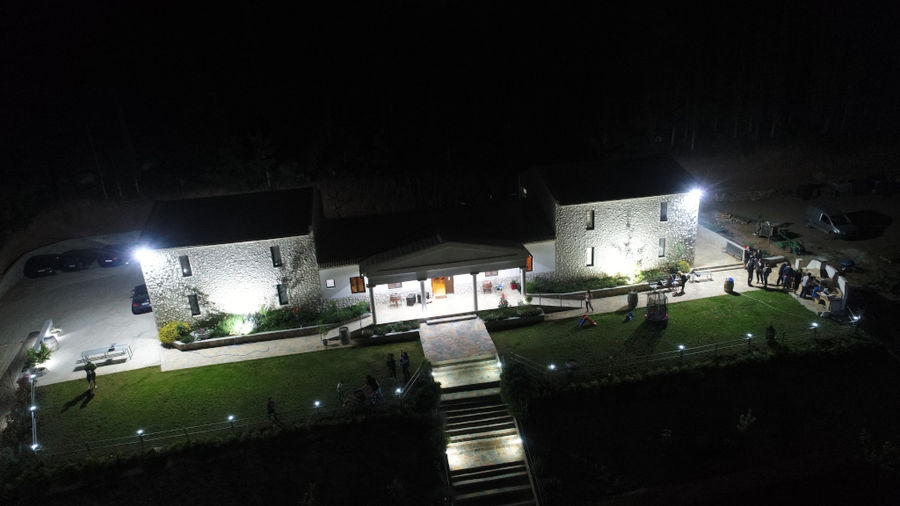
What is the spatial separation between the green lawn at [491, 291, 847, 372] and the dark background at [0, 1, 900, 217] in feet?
81.3

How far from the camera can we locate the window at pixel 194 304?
101 ft

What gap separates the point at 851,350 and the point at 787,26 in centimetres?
4906

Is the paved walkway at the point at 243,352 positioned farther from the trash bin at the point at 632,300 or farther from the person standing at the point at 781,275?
the person standing at the point at 781,275

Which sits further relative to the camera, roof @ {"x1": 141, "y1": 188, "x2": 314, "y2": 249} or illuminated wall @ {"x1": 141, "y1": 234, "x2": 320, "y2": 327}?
roof @ {"x1": 141, "y1": 188, "x2": 314, "y2": 249}

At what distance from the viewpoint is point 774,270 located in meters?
33.8

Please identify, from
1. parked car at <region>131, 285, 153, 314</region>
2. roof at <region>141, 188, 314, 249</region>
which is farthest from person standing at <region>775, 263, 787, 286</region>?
parked car at <region>131, 285, 153, 314</region>

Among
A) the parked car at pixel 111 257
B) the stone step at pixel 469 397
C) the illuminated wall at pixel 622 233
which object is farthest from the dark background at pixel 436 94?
the stone step at pixel 469 397

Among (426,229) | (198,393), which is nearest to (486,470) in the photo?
(198,393)

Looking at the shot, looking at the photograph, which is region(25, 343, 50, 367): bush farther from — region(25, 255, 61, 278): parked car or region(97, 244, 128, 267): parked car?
region(25, 255, 61, 278): parked car

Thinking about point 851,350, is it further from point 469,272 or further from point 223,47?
point 223,47

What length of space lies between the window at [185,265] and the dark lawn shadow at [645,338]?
22284 mm

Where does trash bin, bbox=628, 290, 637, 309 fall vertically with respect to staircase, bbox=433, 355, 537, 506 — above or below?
above

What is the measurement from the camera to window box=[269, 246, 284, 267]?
30.5 m

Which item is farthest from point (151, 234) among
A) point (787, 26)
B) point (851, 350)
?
point (787, 26)
